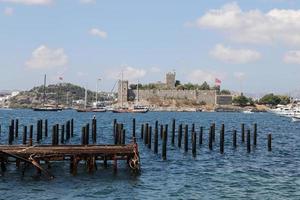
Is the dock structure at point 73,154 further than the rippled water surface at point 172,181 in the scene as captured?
A: Yes

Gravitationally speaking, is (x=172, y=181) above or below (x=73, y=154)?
below

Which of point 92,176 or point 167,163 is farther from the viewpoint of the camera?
point 167,163

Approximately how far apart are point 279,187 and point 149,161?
1297 cm

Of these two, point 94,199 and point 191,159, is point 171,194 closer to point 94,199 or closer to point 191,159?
point 94,199

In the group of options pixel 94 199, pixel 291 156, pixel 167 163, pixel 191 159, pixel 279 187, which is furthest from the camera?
pixel 291 156

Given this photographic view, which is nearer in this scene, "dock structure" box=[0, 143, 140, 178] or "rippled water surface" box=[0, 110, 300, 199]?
"rippled water surface" box=[0, 110, 300, 199]

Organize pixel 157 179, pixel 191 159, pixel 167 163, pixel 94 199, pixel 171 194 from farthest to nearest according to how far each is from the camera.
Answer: pixel 191 159 → pixel 167 163 → pixel 157 179 → pixel 171 194 → pixel 94 199

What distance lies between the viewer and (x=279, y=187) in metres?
30.4

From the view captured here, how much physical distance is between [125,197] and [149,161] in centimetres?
1432

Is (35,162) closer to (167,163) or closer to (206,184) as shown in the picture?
(206,184)

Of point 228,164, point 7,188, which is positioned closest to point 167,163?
point 228,164

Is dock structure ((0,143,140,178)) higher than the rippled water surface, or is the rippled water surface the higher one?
dock structure ((0,143,140,178))

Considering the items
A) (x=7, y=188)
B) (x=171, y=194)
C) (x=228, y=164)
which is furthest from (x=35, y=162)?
(x=228, y=164)

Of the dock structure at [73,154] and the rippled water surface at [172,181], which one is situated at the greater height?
the dock structure at [73,154]
